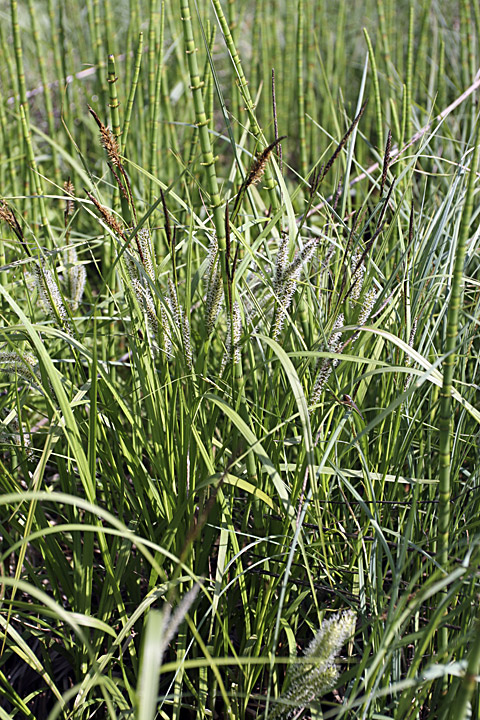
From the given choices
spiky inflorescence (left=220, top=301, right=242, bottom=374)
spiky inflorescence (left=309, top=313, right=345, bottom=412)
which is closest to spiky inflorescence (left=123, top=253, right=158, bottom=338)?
spiky inflorescence (left=220, top=301, right=242, bottom=374)

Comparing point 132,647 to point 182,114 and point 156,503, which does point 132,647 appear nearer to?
point 156,503

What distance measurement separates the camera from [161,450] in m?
0.86

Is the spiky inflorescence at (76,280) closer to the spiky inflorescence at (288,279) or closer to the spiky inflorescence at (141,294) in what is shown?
the spiky inflorescence at (141,294)

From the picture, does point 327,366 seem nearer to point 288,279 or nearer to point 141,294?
point 288,279

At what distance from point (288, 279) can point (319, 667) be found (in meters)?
0.46

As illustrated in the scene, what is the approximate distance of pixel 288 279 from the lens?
788mm

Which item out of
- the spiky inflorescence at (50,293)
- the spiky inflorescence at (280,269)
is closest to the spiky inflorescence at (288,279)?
the spiky inflorescence at (280,269)

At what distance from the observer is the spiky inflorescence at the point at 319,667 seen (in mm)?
626

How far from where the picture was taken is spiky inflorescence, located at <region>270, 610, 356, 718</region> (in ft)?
2.05

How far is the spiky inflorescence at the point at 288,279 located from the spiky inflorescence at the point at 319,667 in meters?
0.39

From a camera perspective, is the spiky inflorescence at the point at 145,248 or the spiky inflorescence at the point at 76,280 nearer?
the spiky inflorescence at the point at 145,248

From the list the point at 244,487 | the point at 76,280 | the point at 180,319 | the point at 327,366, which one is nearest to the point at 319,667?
the point at 244,487

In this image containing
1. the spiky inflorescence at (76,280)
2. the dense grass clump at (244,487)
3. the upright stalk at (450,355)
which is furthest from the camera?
the spiky inflorescence at (76,280)

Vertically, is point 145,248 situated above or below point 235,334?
above
